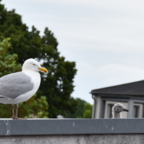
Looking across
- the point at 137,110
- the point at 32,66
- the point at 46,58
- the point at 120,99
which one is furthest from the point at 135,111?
the point at 32,66

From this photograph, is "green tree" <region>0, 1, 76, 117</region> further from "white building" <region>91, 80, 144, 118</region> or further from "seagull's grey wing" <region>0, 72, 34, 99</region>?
"seagull's grey wing" <region>0, 72, 34, 99</region>

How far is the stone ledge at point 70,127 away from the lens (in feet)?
17.9

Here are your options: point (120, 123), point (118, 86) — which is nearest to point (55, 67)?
point (118, 86)

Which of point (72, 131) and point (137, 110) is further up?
point (137, 110)

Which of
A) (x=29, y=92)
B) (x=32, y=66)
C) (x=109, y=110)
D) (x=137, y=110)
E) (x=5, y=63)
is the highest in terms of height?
(x=5, y=63)

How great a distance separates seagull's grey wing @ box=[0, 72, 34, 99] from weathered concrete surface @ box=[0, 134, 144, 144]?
2.79 feet

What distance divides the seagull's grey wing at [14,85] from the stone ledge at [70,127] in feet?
2.67

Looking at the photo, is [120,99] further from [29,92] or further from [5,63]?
[29,92]

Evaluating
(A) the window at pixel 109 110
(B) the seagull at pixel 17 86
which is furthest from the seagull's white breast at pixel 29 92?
(A) the window at pixel 109 110

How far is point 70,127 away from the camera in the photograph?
233 inches

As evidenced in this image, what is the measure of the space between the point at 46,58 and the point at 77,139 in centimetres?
3912

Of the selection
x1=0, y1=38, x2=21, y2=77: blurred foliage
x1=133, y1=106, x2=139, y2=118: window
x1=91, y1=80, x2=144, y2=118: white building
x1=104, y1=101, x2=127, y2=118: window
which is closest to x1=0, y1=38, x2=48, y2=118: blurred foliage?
x1=0, y1=38, x2=21, y2=77: blurred foliage

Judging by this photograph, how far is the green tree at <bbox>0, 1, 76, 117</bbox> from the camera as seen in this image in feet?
139

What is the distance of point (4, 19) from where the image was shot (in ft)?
150
